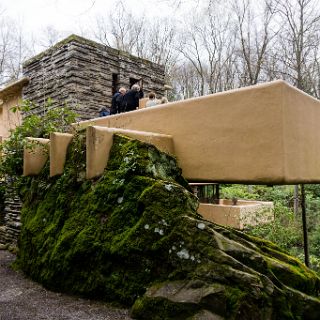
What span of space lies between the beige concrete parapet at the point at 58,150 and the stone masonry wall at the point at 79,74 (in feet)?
14.6

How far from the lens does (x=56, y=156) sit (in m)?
5.26

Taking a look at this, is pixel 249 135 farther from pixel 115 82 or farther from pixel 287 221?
pixel 287 221

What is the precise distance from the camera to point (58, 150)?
5234mm

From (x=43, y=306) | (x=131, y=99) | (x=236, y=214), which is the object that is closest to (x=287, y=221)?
(x=236, y=214)

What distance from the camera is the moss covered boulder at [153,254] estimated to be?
3.19 m

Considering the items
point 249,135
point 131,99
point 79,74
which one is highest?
point 79,74

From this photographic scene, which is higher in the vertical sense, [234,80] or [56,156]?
[234,80]

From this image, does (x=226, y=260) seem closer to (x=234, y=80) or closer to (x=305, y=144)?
(x=305, y=144)

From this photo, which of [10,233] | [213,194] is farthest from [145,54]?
[10,233]

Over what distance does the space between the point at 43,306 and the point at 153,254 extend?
137 cm

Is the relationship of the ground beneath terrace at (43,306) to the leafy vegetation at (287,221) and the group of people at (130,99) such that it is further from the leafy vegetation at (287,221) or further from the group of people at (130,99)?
the leafy vegetation at (287,221)

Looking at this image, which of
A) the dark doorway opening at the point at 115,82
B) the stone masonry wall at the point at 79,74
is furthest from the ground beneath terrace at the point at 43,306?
the dark doorway opening at the point at 115,82

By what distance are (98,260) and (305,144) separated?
3.08 metres

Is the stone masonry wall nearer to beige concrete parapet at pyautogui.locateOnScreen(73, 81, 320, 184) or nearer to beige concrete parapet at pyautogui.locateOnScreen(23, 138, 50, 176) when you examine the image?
beige concrete parapet at pyautogui.locateOnScreen(23, 138, 50, 176)
